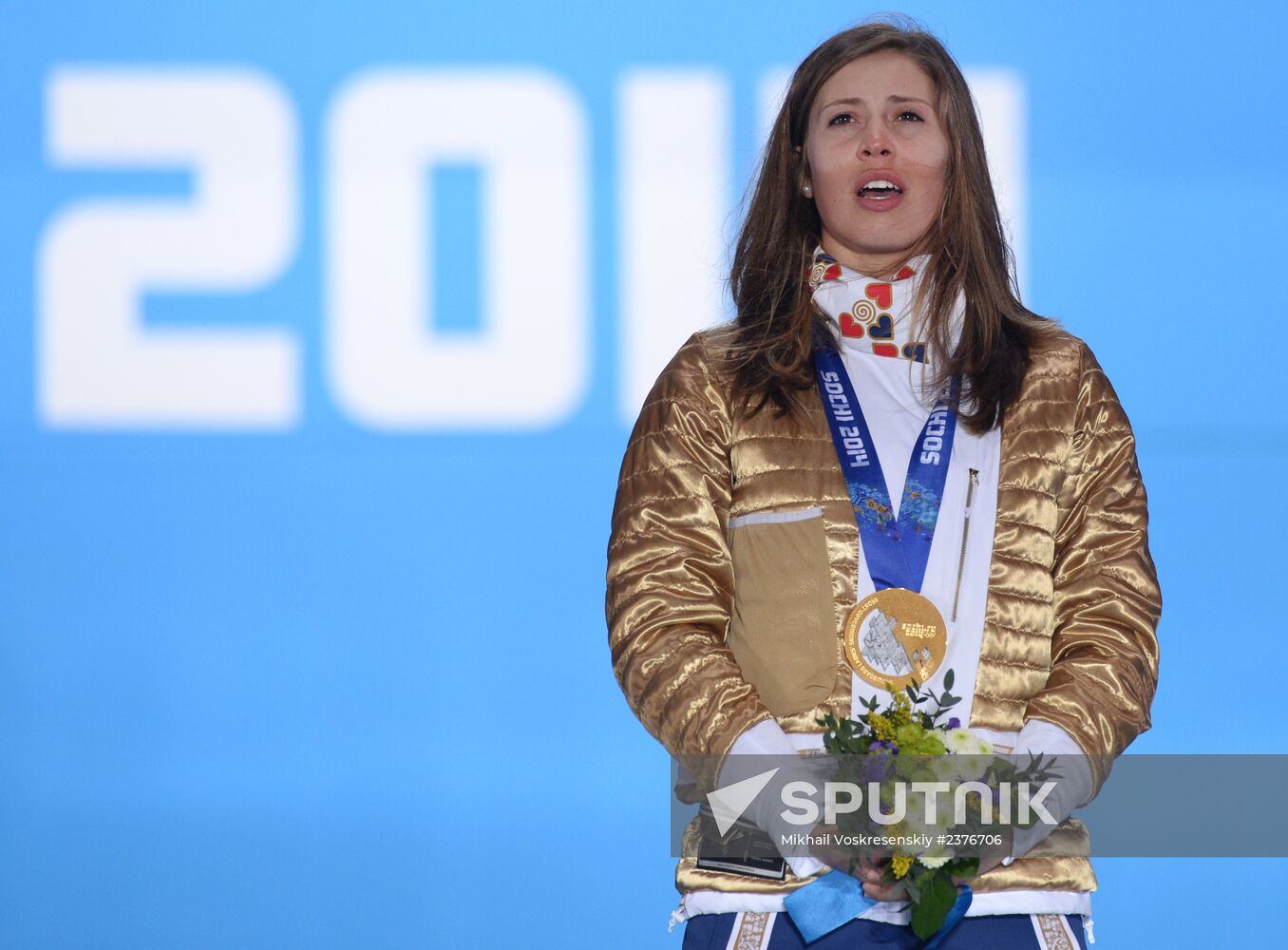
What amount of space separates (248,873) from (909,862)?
1.90 m

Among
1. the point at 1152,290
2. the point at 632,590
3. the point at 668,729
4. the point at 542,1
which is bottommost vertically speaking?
the point at 668,729

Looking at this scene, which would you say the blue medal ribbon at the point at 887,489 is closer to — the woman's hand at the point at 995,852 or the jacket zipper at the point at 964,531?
the jacket zipper at the point at 964,531

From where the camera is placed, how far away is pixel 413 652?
3.23m

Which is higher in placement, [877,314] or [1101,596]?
[877,314]

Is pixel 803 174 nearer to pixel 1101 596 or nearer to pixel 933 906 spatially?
pixel 1101 596

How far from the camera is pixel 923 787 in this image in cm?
165

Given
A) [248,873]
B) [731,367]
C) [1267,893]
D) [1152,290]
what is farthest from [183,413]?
[1267,893]

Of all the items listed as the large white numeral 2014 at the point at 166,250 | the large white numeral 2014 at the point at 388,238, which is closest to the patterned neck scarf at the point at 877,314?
the large white numeral 2014 at the point at 388,238

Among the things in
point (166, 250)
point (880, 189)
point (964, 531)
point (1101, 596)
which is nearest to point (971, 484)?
point (964, 531)

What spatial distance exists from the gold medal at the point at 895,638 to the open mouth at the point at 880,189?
50cm

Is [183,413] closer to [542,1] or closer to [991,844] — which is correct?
[542,1]

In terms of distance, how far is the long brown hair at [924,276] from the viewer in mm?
1978

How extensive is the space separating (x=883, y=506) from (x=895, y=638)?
15 cm

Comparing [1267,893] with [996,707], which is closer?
[996,707]
